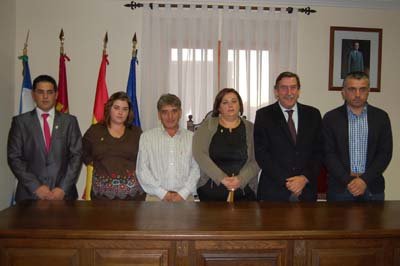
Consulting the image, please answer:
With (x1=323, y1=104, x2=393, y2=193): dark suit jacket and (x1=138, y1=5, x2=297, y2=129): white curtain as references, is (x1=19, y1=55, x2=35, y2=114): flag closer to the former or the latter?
(x1=138, y1=5, x2=297, y2=129): white curtain

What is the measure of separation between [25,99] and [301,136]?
2676 millimetres

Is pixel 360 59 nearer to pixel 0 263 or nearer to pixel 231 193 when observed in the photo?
pixel 231 193

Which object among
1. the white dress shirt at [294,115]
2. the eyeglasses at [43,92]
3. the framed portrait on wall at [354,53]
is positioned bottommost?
the white dress shirt at [294,115]

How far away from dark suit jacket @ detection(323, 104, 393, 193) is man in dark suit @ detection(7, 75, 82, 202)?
1807 millimetres

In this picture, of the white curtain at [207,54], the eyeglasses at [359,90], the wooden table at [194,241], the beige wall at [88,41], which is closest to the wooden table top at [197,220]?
the wooden table at [194,241]

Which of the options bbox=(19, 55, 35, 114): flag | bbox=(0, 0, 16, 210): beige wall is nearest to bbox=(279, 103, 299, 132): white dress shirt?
→ bbox=(19, 55, 35, 114): flag

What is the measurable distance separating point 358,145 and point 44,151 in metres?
2.22

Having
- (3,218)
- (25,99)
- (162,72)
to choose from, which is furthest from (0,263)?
(162,72)

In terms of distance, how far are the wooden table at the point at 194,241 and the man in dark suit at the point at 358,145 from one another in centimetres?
67

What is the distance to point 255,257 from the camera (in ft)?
5.24

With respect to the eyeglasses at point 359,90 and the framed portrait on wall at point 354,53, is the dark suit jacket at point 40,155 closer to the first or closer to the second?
the eyeglasses at point 359,90


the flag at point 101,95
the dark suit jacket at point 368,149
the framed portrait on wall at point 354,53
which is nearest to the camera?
the dark suit jacket at point 368,149

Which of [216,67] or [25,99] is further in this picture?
[216,67]

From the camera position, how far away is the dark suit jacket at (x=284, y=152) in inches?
94.0
